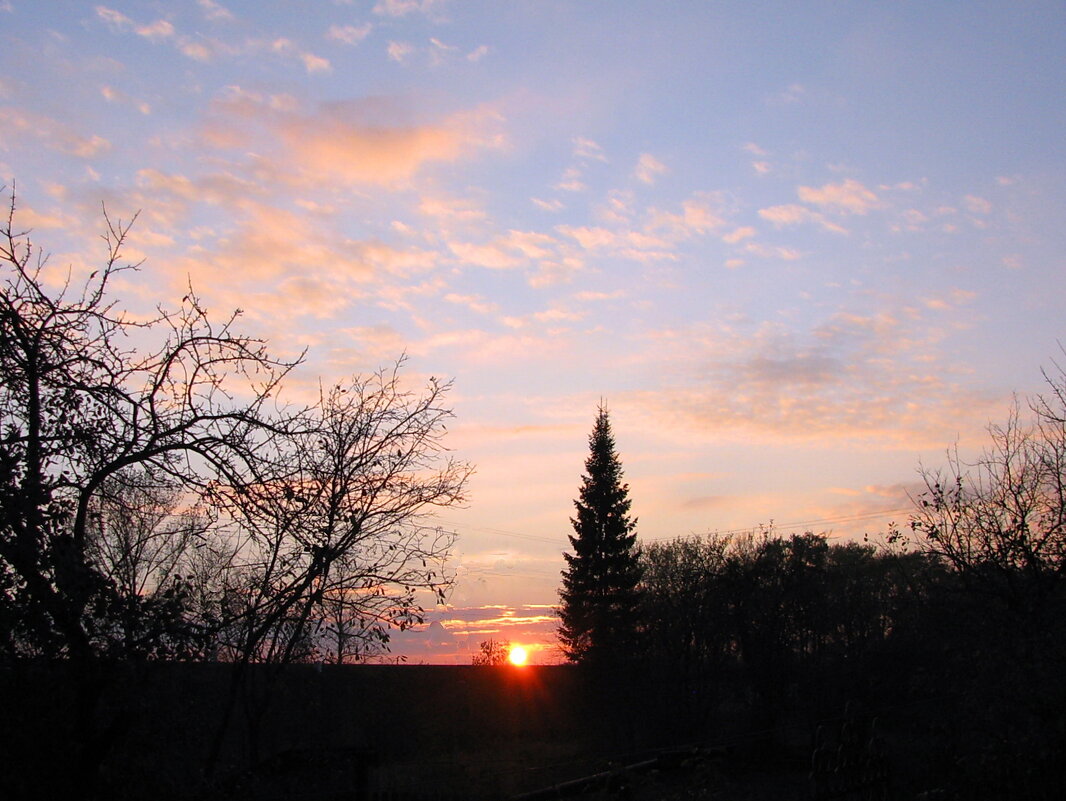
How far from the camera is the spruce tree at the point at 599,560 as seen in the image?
129 feet

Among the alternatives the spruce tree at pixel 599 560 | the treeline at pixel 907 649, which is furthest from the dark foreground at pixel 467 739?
the spruce tree at pixel 599 560

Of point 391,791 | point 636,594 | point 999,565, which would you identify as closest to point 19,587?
point 391,791

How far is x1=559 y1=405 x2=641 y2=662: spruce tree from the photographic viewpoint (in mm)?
39344

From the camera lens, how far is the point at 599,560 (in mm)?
40625

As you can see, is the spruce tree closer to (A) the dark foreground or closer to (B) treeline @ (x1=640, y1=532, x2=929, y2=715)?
(A) the dark foreground

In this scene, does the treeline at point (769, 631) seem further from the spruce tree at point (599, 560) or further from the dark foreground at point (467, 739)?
the spruce tree at point (599, 560)

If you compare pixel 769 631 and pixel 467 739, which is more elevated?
pixel 769 631

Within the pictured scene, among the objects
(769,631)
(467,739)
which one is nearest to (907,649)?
(769,631)

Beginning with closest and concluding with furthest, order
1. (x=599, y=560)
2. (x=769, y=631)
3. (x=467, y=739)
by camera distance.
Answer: (x=769, y=631) → (x=467, y=739) → (x=599, y=560)

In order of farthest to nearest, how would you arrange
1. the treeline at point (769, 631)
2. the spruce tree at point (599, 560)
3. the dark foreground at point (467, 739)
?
the spruce tree at point (599, 560), the treeline at point (769, 631), the dark foreground at point (467, 739)

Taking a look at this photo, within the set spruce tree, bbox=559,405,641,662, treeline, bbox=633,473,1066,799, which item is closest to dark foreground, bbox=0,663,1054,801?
treeline, bbox=633,473,1066,799

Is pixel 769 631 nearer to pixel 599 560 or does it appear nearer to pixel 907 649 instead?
pixel 907 649

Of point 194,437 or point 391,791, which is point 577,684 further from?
point 194,437

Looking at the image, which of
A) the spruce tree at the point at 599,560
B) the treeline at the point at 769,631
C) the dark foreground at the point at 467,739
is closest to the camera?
the dark foreground at the point at 467,739
